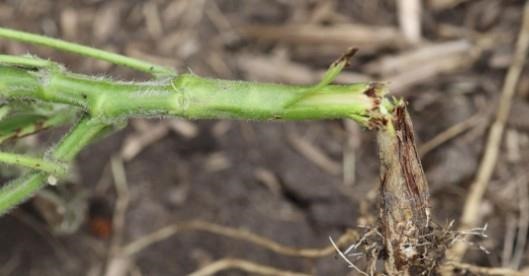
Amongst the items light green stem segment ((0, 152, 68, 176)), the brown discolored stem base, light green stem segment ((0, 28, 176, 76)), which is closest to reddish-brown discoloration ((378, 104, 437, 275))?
the brown discolored stem base

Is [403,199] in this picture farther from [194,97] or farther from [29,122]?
[29,122]

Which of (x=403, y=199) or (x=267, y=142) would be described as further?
(x=267, y=142)

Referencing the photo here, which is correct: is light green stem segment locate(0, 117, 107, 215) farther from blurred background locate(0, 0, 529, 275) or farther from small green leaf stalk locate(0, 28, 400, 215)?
blurred background locate(0, 0, 529, 275)

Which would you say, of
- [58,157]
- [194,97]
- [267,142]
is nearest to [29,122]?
[58,157]

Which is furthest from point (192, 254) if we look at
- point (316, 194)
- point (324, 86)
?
point (324, 86)

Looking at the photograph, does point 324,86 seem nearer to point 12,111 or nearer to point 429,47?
point 12,111

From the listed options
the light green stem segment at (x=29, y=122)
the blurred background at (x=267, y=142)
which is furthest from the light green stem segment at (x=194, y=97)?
the blurred background at (x=267, y=142)
